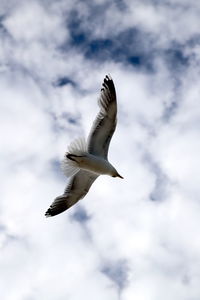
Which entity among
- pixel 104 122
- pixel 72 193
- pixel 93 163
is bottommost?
pixel 72 193

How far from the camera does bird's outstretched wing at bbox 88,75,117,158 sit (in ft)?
45.2

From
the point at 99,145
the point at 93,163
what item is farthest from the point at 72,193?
the point at 99,145

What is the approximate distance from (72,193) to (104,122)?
2.45m

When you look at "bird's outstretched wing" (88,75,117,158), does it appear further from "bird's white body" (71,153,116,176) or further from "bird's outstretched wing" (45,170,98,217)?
"bird's outstretched wing" (45,170,98,217)

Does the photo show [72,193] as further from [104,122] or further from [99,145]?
[104,122]

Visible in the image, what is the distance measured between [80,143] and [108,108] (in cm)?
119

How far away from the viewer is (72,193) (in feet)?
49.1

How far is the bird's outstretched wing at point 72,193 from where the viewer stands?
14859 millimetres

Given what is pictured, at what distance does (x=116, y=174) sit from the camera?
14227 millimetres

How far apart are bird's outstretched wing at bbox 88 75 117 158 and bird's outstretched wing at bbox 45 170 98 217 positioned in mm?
1048

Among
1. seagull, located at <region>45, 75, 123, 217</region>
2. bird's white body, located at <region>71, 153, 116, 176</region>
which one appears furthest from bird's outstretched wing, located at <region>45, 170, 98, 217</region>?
bird's white body, located at <region>71, 153, 116, 176</region>

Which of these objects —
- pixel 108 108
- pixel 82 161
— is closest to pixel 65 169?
pixel 82 161

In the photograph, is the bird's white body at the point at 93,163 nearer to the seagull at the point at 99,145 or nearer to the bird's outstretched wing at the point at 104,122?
the seagull at the point at 99,145

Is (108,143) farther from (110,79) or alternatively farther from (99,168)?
(110,79)
